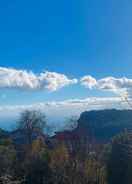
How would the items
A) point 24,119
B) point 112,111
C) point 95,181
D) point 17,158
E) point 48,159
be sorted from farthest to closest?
point 112,111 → point 24,119 → point 17,158 → point 48,159 → point 95,181

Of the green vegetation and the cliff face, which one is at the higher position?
the cliff face

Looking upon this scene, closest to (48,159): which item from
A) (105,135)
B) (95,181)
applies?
(95,181)

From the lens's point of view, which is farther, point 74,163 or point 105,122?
point 105,122

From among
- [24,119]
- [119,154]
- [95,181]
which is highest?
[24,119]

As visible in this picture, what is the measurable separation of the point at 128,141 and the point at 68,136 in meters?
12.0

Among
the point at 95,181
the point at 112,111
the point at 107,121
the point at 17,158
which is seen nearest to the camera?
the point at 95,181

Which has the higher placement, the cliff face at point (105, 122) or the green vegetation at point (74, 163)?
the cliff face at point (105, 122)

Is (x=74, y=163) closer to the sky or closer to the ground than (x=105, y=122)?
closer to the ground

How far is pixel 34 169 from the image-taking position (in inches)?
1391

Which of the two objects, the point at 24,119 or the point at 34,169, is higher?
the point at 24,119

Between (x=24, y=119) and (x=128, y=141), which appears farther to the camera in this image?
(x=24, y=119)

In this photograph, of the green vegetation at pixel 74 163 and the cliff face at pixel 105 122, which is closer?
the green vegetation at pixel 74 163

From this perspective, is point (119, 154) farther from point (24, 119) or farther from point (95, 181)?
point (24, 119)

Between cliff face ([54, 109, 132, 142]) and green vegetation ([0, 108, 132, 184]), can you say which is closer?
green vegetation ([0, 108, 132, 184])
